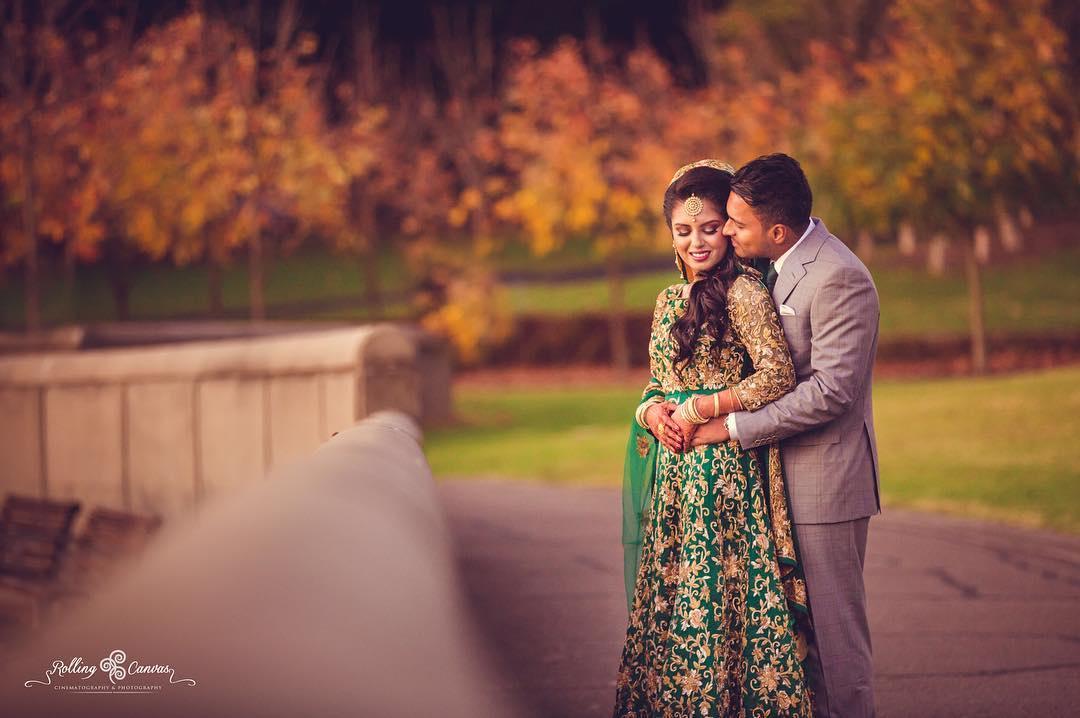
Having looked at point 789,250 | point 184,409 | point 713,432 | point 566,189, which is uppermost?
point 566,189

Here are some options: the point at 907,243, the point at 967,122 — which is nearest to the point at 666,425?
the point at 967,122

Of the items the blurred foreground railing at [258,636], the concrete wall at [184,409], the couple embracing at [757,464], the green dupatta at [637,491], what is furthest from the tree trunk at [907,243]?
the blurred foreground railing at [258,636]

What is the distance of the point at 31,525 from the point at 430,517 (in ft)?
19.2

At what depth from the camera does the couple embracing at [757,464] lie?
11.9 ft

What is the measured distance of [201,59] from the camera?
61.2 feet

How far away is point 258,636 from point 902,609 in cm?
574

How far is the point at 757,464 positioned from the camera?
3.82 metres

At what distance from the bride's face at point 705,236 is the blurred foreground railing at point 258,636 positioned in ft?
6.60

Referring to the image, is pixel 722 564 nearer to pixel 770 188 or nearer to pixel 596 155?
pixel 770 188

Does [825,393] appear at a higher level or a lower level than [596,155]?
lower

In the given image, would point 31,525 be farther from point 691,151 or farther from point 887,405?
point 691,151

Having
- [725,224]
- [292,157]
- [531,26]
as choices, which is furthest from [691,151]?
[725,224]

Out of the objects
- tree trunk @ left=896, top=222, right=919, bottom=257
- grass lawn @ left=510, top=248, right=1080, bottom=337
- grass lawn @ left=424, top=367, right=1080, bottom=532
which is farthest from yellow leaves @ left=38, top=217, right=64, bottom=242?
tree trunk @ left=896, top=222, right=919, bottom=257

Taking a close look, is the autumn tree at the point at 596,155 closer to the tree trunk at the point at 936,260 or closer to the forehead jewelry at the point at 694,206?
the tree trunk at the point at 936,260
